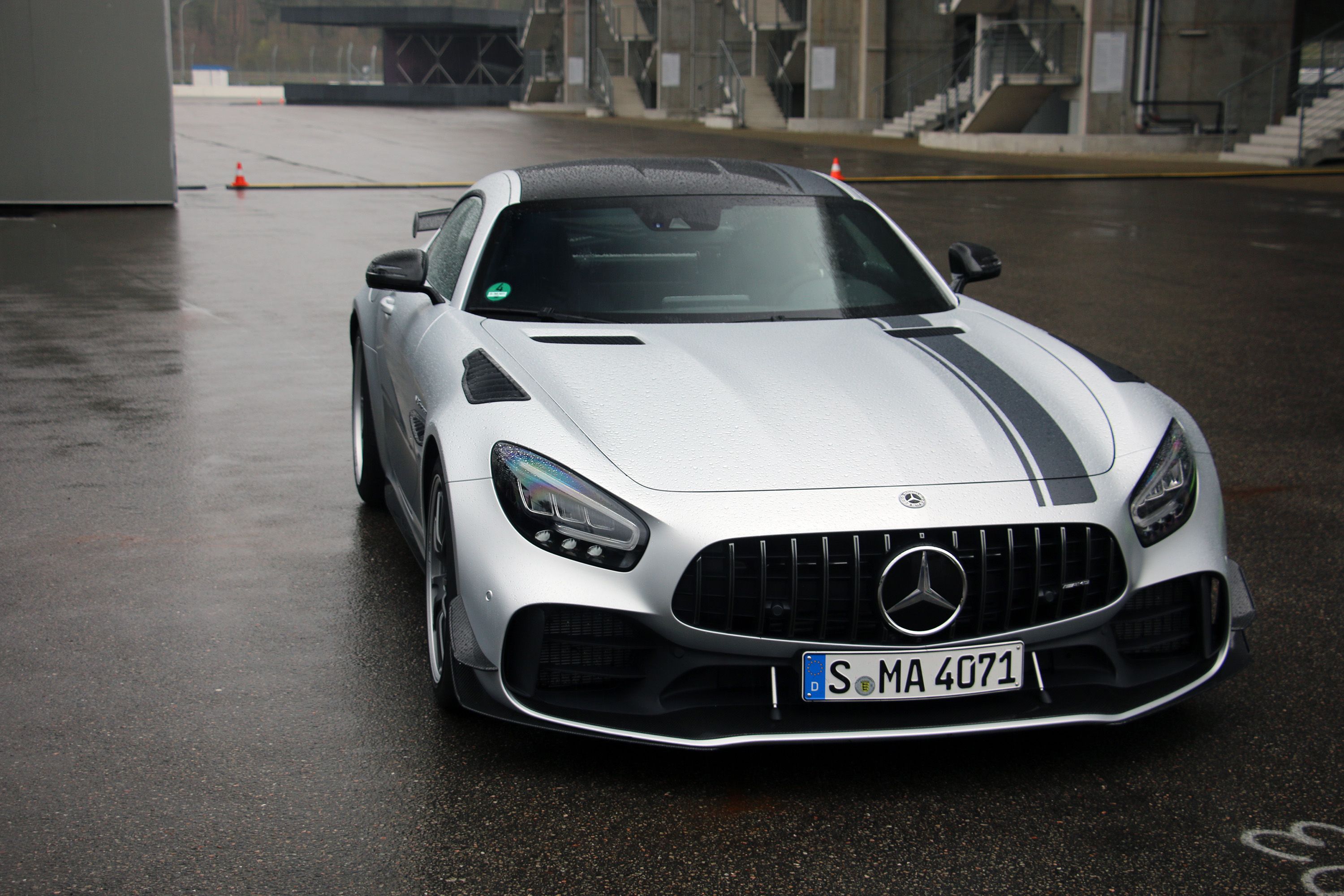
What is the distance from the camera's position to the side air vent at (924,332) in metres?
4.40

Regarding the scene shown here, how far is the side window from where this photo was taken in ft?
16.5

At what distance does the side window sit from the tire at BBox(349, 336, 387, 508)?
498 mm

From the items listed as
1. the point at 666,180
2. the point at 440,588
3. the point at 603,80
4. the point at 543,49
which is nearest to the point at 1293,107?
the point at 666,180

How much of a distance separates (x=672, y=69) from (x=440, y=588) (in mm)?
65665

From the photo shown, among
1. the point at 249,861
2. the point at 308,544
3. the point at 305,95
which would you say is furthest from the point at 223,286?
the point at 305,95

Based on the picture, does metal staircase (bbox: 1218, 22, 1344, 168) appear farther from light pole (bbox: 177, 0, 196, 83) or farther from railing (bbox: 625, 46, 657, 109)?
light pole (bbox: 177, 0, 196, 83)

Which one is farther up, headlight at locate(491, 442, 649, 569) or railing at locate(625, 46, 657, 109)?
railing at locate(625, 46, 657, 109)

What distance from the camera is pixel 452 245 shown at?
5.32 metres

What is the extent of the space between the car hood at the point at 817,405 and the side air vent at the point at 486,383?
0.07 m

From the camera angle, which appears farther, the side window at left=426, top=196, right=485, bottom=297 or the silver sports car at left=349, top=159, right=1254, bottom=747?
the side window at left=426, top=196, right=485, bottom=297

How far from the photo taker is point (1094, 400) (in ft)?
12.9

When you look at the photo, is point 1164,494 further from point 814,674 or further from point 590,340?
point 590,340

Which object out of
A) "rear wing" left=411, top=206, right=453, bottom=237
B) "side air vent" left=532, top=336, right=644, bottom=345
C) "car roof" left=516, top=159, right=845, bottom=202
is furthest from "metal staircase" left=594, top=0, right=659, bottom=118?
"side air vent" left=532, top=336, right=644, bottom=345

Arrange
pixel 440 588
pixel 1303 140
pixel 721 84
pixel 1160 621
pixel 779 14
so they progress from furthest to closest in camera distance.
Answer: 1. pixel 721 84
2. pixel 779 14
3. pixel 1303 140
4. pixel 440 588
5. pixel 1160 621
